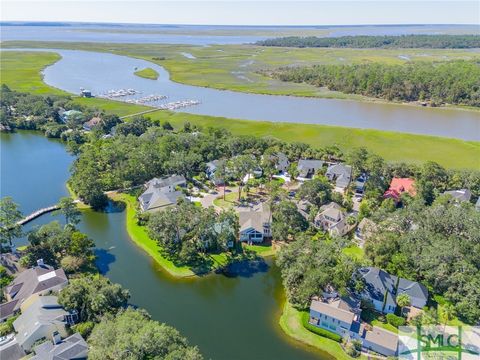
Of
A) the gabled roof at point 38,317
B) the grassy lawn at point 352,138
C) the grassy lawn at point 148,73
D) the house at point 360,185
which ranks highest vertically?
the grassy lawn at point 148,73

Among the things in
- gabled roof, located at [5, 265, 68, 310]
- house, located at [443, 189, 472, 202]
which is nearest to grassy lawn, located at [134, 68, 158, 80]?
house, located at [443, 189, 472, 202]

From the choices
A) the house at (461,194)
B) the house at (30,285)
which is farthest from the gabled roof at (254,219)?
the house at (461,194)

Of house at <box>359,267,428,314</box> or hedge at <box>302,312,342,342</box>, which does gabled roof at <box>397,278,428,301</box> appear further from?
hedge at <box>302,312,342,342</box>

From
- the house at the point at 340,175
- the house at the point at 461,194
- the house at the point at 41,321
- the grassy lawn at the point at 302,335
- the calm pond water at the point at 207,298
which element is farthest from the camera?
the house at the point at 340,175

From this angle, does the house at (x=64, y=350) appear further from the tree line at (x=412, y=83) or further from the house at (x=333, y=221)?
the tree line at (x=412, y=83)

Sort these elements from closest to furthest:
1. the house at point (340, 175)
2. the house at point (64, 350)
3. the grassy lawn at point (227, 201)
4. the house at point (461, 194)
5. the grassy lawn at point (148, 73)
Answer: the house at point (64, 350) < the house at point (461, 194) < the grassy lawn at point (227, 201) < the house at point (340, 175) < the grassy lawn at point (148, 73)

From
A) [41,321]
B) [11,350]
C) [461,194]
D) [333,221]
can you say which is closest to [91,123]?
[333,221]
